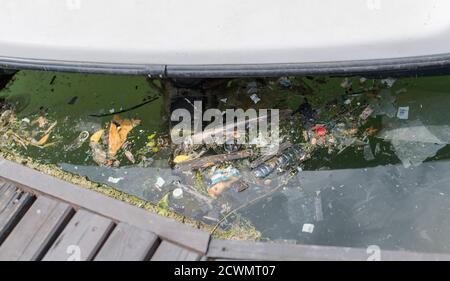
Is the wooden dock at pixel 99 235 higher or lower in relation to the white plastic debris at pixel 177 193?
lower

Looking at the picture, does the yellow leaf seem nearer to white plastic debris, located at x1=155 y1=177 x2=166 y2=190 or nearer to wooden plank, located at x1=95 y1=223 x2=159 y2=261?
white plastic debris, located at x1=155 y1=177 x2=166 y2=190

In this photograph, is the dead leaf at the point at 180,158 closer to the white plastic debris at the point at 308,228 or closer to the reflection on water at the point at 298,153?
the reflection on water at the point at 298,153

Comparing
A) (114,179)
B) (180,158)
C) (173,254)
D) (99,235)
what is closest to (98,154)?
(114,179)

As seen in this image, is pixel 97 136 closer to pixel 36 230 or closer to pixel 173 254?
pixel 36 230

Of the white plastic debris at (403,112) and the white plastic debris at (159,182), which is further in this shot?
the white plastic debris at (403,112)

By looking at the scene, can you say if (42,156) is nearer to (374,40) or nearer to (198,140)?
(198,140)

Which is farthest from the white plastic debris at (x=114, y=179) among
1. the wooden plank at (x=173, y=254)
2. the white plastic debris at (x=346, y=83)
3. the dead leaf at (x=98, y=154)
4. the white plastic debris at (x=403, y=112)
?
the white plastic debris at (x=403, y=112)

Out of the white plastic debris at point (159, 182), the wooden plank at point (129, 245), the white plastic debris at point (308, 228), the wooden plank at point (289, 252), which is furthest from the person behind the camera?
the white plastic debris at point (159, 182)
